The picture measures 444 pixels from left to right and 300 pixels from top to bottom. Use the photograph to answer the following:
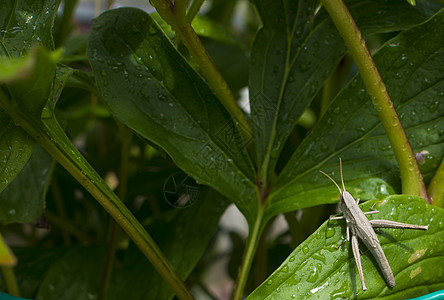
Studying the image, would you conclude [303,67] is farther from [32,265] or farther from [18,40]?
[32,265]

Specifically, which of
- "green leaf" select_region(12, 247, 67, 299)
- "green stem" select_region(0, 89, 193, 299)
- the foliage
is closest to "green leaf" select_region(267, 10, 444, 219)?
the foliage

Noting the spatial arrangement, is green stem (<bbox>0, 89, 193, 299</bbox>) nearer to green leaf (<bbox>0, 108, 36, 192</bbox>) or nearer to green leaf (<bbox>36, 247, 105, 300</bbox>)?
green leaf (<bbox>0, 108, 36, 192</bbox>)

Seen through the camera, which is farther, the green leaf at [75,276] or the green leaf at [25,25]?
the green leaf at [75,276]

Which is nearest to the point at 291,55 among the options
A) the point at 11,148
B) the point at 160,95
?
the point at 160,95

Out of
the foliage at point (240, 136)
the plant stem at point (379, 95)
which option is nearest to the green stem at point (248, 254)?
the foliage at point (240, 136)

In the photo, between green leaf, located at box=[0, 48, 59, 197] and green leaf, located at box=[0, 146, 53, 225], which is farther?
green leaf, located at box=[0, 146, 53, 225]

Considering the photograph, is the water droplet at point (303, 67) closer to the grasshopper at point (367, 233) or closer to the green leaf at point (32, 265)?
the grasshopper at point (367, 233)
